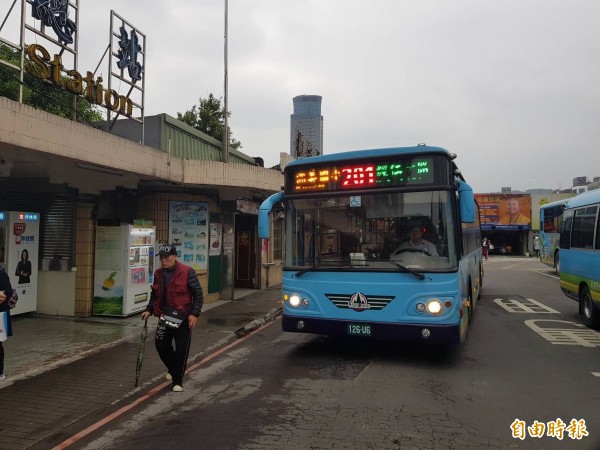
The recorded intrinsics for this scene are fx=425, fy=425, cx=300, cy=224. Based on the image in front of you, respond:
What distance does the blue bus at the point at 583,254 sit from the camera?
8273 millimetres

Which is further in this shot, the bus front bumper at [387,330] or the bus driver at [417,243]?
the bus driver at [417,243]

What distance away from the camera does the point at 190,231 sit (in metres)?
11.7

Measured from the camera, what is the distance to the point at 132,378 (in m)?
5.77

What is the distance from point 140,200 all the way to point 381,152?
7292 mm

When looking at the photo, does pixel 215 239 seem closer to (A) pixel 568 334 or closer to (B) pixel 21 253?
(B) pixel 21 253

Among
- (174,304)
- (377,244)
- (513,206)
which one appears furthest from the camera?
(513,206)

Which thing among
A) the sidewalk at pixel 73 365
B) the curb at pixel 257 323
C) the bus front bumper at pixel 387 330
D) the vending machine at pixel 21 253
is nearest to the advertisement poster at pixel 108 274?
the sidewalk at pixel 73 365

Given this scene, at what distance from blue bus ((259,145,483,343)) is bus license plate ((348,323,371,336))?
0.05 ft

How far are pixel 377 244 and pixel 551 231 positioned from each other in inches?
723

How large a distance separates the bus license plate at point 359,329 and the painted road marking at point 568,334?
13.3ft

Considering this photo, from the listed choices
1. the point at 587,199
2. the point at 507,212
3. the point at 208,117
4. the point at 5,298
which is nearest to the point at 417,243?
the point at 5,298

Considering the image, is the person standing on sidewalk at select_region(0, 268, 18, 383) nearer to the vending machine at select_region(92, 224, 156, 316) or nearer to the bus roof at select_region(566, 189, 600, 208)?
the vending machine at select_region(92, 224, 156, 316)

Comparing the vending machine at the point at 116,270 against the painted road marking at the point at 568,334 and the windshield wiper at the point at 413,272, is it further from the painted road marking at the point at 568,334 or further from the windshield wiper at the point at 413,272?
the painted road marking at the point at 568,334

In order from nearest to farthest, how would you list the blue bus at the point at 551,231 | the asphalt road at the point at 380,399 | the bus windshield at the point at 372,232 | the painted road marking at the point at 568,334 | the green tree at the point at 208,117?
1. the asphalt road at the point at 380,399
2. the bus windshield at the point at 372,232
3. the painted road marking at the point at 568,334
4. the blue bus at the point at 551,231
5. the green tree at the point at 208,117
